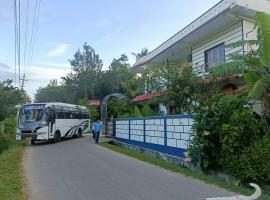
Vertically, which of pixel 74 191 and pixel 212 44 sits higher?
pixel 212 44

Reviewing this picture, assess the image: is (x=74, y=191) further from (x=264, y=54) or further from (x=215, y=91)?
(x=215, y=91)

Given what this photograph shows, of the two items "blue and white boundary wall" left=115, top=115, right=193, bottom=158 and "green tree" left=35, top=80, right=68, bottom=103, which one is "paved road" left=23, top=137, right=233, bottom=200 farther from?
"green tree" left=35, top=80, right=68, bottom=103

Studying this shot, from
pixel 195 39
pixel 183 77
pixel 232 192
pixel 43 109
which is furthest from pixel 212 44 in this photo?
pixel 43 109

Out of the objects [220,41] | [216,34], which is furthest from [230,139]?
[216,34]

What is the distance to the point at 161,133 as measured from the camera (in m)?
14.8

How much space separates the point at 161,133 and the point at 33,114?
40.2 feet

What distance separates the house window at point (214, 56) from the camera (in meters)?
16.7

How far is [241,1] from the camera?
45.2ft

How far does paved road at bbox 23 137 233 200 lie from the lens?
7.75 meters

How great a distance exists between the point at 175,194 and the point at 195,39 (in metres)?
12.4

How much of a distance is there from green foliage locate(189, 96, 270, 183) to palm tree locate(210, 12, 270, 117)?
560 millimetres

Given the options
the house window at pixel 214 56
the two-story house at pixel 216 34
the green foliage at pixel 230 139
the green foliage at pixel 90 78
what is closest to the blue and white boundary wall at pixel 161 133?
the green foliage at pixel 230 139

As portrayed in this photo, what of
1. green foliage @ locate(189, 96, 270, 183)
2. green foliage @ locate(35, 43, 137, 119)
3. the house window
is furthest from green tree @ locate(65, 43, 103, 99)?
green foliage @ locate(189, 96, 270, 183)

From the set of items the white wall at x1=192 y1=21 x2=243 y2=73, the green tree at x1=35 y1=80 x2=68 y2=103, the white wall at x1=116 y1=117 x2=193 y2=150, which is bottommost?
the white wall at x1=116 y1=117 x2=193 y2=150
